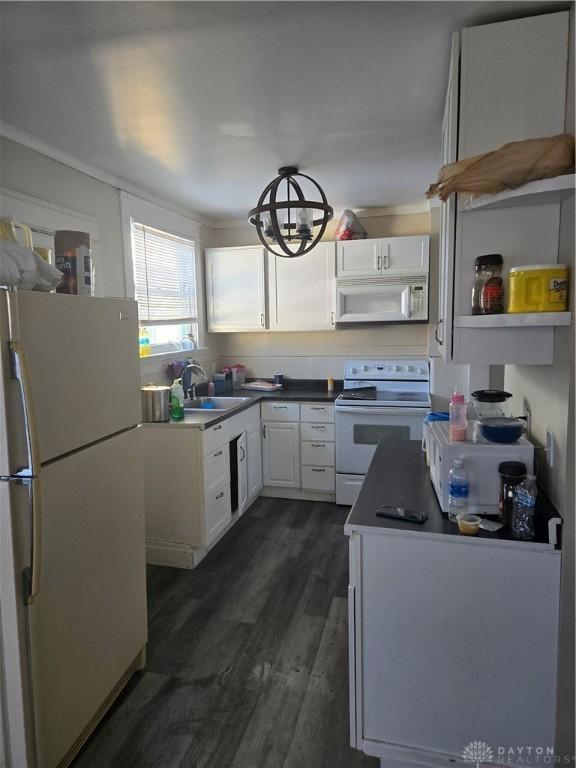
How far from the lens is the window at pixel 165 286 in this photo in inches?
130

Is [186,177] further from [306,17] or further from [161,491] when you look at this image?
[161,491]

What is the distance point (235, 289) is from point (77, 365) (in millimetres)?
2686

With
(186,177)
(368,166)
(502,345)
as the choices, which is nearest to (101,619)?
(502,345)

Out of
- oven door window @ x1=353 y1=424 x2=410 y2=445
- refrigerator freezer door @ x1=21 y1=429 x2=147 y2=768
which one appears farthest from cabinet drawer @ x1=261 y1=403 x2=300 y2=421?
refrigerator freezer door @ x1=21 y1=429 x2=147 y2=768

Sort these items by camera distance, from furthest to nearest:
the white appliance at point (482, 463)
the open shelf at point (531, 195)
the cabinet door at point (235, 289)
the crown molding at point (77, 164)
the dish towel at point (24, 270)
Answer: the cabinet door at point (235, 289)
the crown molding at point (77, 164)
the white appliance at point (482, 463)
the dish towel at point (24, 270)
the open shelf at point (531, 195)

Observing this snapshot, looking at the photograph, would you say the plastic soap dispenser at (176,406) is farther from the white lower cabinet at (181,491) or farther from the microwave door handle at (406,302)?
the microwave door handle at (406,302)

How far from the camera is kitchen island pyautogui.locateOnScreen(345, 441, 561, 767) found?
4.52 ft

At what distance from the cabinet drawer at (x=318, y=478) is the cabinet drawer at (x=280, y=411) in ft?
1.44

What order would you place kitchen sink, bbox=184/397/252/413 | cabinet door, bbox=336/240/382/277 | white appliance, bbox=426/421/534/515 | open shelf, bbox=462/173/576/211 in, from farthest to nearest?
cabinet door, bbox=336/240/382/277, kitchen sink, bbox=184/397/252/413, white appliance, bbox=426/421/534/515, open shelf, bbox=462/173/576/211

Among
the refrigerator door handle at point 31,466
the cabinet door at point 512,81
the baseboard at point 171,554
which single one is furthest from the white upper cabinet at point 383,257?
the refrigerator door handle at point 31,466

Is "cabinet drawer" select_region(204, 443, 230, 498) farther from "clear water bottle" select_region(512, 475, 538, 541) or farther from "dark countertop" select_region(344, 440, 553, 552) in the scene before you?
"clear water bottle" select_region(512, 475, 538, 541)

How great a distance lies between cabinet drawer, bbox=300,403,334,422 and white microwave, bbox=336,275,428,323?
730 millimetres

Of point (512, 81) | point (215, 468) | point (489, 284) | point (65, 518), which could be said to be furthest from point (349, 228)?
point (65, 518)

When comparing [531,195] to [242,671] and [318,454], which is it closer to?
[242,671]
